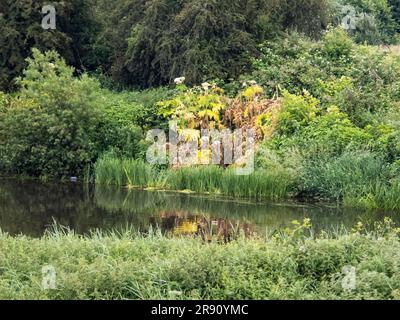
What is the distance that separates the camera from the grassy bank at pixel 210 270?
21.3ft

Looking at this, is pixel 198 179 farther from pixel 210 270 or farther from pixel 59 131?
pixel 210 270

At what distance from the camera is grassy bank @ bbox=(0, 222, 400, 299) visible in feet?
21.3

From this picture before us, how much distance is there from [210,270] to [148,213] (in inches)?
222

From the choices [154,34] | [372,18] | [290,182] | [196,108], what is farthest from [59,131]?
[372,18]

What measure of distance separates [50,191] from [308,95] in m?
5.46

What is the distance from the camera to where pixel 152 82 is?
19109 mm

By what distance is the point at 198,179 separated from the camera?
14078 mm

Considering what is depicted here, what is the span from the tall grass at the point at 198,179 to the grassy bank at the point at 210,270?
5.76 metres
